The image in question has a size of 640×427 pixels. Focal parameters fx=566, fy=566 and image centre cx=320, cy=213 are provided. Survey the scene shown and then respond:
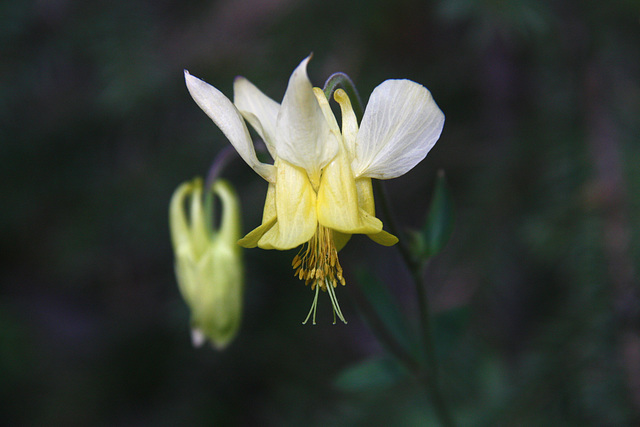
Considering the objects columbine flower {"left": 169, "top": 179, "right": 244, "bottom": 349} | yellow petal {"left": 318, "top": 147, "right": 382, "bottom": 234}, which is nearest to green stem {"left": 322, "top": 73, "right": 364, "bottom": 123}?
yellow petal {"left": 318, "top": 147, "right": 382, "bottom": 234}

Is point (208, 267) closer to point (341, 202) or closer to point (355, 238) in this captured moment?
point (341, 202)

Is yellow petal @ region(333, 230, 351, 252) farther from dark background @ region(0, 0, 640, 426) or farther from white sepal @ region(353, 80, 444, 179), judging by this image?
dark background @ region(0, 0, 640, 426)

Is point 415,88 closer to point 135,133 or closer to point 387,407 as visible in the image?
point 387,407

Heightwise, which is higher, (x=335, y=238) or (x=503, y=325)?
(x=335, y=238)

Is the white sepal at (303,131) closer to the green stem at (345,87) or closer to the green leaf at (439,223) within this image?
the green stem at (345,87)

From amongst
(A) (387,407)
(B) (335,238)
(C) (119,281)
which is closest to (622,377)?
(B) (335,238)
